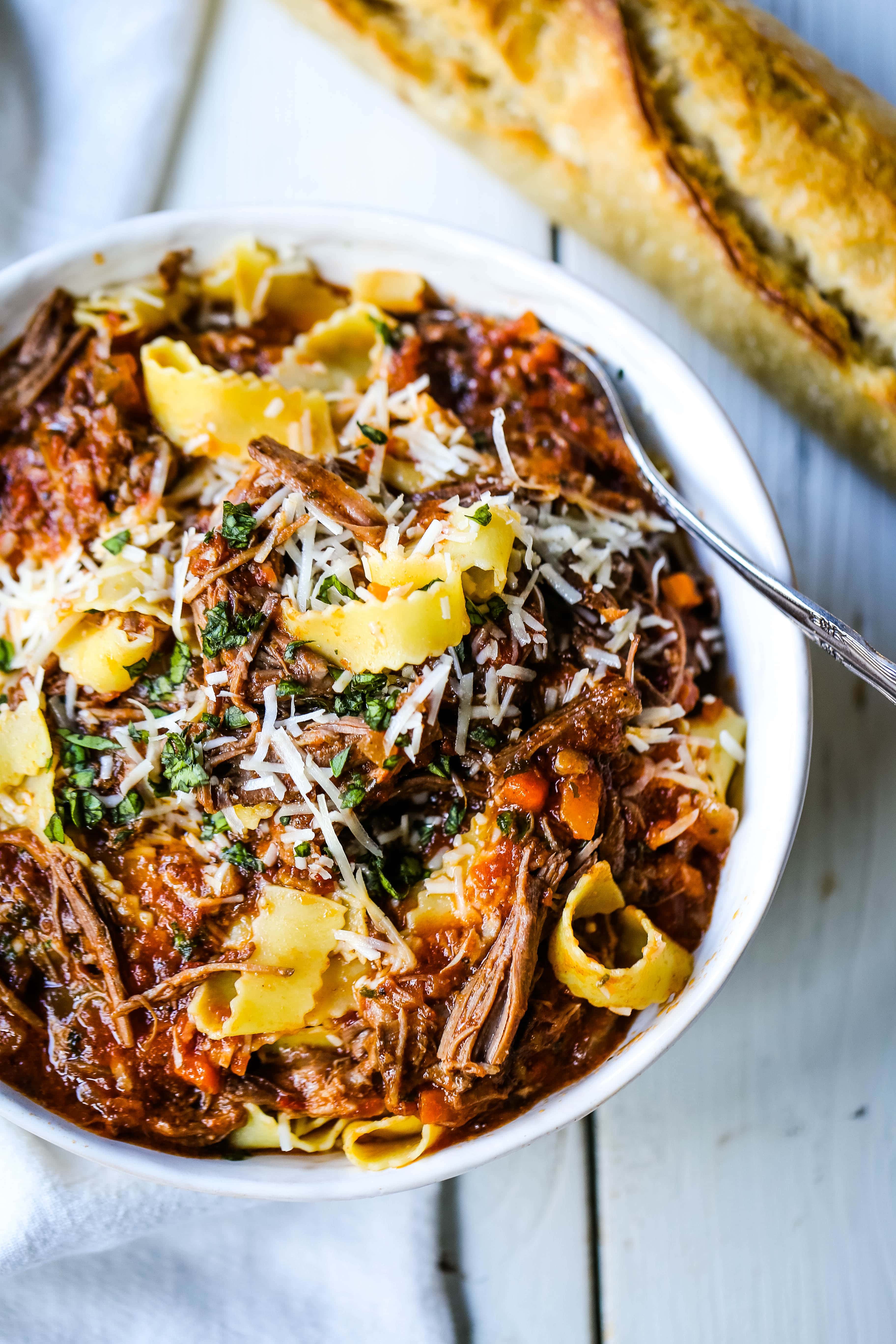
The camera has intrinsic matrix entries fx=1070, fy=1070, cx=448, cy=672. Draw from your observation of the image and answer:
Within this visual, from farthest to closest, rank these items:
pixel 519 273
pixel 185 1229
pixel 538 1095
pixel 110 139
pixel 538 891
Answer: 1. pixel 110 139
2. pixel 185 1229
3. pixel 519 273
4. pixel 538 1095
5. pixel 538 891

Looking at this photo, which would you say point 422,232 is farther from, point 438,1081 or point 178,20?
point 438,1081

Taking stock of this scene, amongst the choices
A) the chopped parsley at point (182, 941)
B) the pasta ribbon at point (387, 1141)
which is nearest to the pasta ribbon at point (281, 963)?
the chopped parsley at point (182, 941)

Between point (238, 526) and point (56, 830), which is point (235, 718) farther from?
point (56, 830)

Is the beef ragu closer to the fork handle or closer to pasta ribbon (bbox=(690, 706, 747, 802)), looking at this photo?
pasta ribbon (bbox=(690, 706, 747, 802))

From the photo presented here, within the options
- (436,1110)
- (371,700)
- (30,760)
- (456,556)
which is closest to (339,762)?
(371,700)

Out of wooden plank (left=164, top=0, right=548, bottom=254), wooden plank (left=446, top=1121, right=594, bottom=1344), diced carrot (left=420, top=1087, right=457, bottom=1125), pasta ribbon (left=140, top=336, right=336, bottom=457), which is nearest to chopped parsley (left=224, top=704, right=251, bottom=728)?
pasta ribbon (left=140, top=336, right=336, bottom=457)

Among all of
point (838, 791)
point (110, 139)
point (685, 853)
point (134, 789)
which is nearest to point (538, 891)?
point (685, 853)
